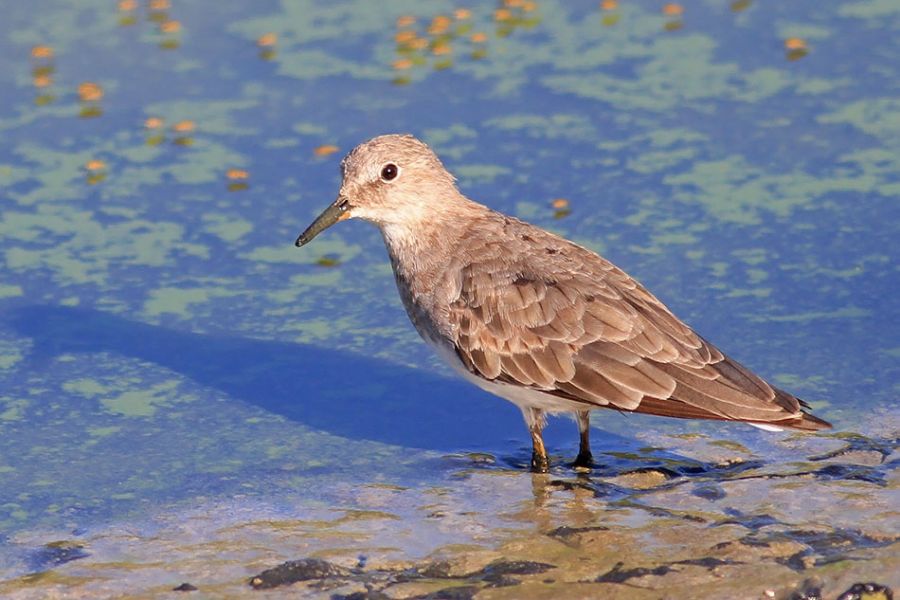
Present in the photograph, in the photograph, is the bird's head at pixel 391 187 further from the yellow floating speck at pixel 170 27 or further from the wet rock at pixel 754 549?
the yellow floating speck at pixel 170 27

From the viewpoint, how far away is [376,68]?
1230cm

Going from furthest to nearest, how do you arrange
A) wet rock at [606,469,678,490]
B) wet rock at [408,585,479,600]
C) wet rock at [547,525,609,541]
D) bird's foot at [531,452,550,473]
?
bird's foot at [531,452,550,473], wet rock at [606,469,678,490], wet rock at [547,525,609,541], wet rock at [408,585,479,600]

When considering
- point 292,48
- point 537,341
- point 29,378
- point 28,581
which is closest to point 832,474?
point 537,341

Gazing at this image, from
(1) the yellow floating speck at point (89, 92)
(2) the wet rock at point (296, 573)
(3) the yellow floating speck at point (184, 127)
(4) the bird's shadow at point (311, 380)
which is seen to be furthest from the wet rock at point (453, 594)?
(1) the yellow floating speck at point (89, 92)

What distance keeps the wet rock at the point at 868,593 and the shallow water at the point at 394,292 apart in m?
0.07

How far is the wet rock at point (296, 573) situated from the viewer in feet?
21.2

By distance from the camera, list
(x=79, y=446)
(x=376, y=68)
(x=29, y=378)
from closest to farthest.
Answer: (x=79, y=446) → (x=29, y=378) → (x=376, y=68)

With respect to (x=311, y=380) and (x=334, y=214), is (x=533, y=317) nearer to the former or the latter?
(x=334, y=214)

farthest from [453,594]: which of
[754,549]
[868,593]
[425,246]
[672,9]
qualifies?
[672,9]

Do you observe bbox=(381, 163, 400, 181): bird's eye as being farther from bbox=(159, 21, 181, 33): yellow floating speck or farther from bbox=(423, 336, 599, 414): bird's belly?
bbox=(159, 21, 181, 33): yellow floating speck

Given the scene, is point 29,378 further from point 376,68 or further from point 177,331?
point 376,68

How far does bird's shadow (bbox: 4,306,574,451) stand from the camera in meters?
8.31

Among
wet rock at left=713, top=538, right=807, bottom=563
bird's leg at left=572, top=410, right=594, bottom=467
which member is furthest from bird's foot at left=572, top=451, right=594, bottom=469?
wet rock at left=713, top=538, right=807, bottom=563

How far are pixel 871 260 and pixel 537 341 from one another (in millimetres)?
2926
